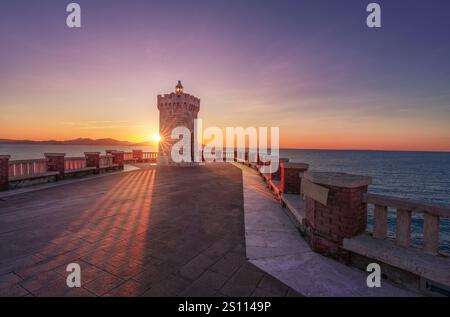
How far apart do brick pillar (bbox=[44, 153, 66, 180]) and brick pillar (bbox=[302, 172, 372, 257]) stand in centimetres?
1323

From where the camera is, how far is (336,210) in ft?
11.9

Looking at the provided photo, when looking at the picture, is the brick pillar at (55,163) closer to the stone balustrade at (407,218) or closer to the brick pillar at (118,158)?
the brick pillar at (118,158)

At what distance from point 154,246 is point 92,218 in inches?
106

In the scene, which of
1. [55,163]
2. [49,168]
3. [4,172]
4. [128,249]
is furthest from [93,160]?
[128,249]

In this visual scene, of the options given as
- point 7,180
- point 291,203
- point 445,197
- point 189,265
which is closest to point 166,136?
point 7,180

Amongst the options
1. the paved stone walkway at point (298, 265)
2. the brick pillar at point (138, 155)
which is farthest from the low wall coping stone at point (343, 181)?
the brick pillar at point (138, 155)

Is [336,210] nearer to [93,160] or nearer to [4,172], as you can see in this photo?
[4,172]

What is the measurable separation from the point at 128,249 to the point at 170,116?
66.2 ft

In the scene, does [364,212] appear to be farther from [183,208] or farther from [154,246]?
[183,208]

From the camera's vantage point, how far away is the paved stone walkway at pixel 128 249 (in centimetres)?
282

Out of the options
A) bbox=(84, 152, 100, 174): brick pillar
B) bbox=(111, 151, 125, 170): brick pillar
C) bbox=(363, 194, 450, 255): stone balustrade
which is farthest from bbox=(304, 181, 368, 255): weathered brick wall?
bbox=(111, 151, 125, 170): brick pillar

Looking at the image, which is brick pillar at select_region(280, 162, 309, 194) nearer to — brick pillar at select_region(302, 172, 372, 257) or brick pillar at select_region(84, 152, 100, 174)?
brick pillar at select_region(302, 172, 372, 257)

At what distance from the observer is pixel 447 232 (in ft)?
53.4

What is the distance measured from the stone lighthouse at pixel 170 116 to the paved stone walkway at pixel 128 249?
1556cm
